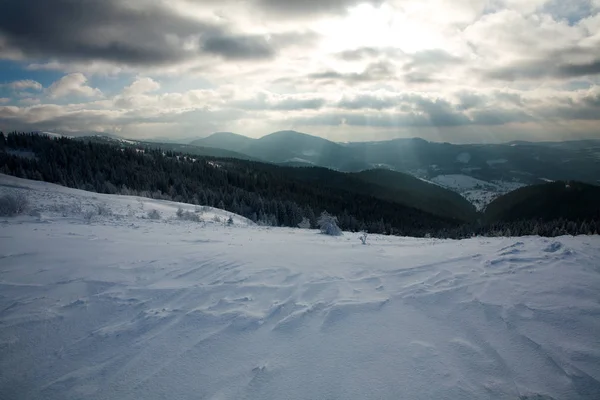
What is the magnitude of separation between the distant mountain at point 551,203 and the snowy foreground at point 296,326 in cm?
12925

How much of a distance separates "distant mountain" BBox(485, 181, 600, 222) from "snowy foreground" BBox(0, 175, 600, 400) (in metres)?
129

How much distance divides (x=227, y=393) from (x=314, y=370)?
1223mm

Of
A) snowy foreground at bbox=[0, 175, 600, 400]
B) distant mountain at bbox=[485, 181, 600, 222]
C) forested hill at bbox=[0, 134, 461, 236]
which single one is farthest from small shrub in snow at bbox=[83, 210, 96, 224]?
distant mountain at bbox=[485, 181, 600, 222]

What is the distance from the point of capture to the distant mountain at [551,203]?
356ft

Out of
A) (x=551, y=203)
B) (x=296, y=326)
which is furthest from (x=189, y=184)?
(x=551, y=203)

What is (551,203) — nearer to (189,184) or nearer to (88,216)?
(189,184)

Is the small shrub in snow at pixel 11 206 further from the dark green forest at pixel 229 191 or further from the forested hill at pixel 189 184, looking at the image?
the forested hill at pixel 189 184

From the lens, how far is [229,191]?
73.2 metres

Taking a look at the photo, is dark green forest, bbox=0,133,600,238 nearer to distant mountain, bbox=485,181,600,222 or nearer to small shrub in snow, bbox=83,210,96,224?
distant mountain, bbox=485,181,600,222

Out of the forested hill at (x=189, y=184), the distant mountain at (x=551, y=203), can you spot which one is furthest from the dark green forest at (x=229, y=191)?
the distant mountain at (x=551, y=203)

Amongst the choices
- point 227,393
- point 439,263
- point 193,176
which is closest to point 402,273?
point 439,263

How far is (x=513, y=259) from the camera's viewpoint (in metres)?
8.67

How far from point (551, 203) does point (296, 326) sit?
158m

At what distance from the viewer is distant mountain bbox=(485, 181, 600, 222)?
356ft
